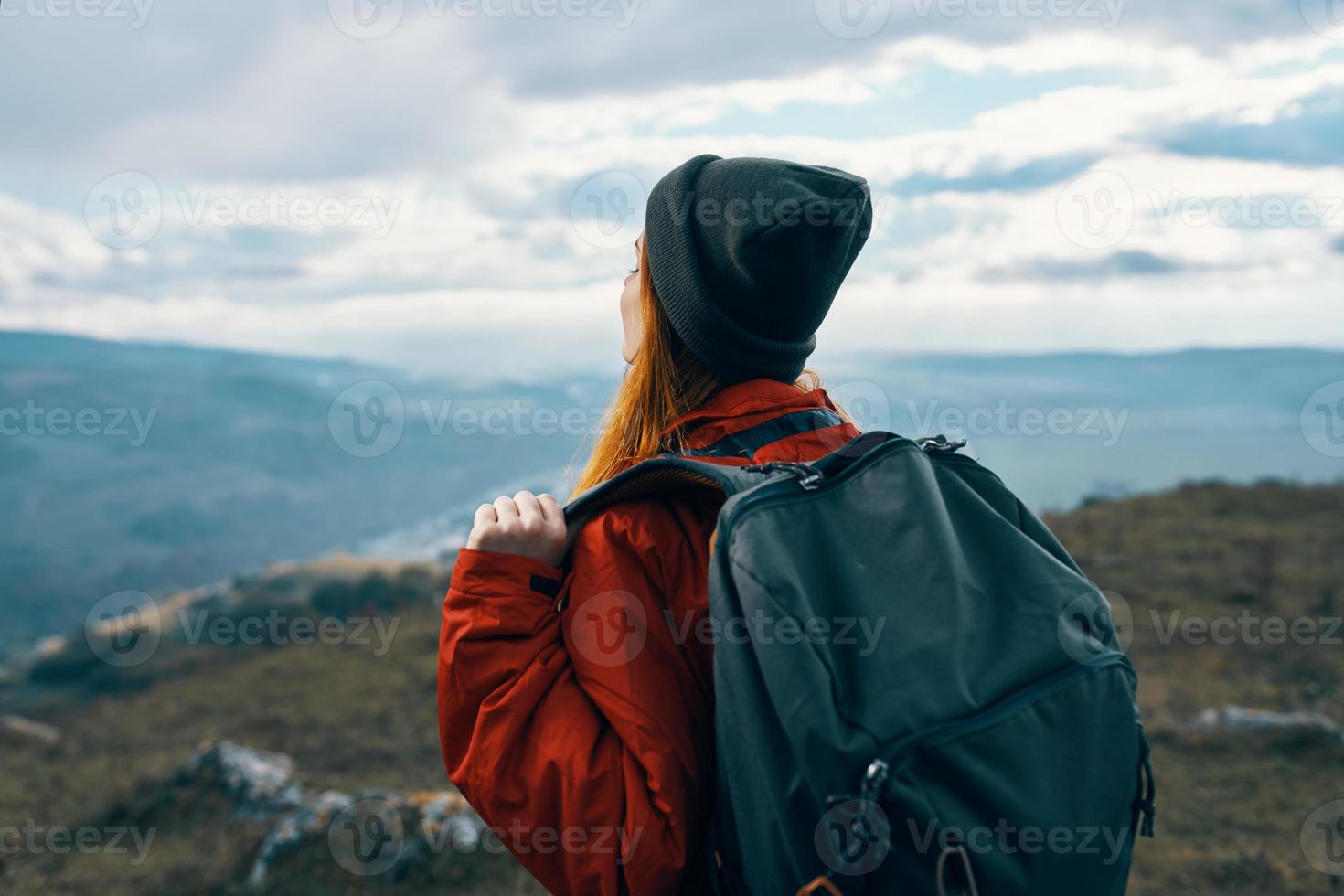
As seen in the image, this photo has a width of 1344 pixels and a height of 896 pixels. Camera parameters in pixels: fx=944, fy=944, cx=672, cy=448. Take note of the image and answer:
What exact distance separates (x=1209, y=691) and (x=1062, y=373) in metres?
154

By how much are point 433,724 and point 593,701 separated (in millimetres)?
9708

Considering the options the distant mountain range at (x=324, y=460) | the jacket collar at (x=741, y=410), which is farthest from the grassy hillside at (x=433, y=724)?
the distant mountain range at (x=324, y=460)

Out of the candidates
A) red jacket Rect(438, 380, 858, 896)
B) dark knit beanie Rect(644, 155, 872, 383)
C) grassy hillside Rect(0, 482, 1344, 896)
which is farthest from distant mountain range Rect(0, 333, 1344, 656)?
red jacket Rect(438, 380, 858, 896)

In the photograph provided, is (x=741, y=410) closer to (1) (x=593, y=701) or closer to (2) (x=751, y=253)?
(2) (x=751, y=253)

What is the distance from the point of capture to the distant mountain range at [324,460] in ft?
275

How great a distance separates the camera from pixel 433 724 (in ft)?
34.8

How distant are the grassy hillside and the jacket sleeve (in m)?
4.62

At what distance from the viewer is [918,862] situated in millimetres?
1370

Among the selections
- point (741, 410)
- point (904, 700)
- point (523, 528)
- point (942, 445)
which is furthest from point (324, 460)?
point (904, 700)

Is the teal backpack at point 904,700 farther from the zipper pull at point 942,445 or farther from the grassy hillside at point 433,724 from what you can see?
the grassy hillside at point 433,724

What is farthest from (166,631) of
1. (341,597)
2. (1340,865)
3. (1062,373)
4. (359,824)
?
(1062,373)

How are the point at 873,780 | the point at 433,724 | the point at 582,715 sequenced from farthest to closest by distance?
the point at 433,724 → the point at 582,715 → the point at 873,780

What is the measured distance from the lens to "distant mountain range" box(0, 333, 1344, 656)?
275 ft

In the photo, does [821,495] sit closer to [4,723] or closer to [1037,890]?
[1037,890]
